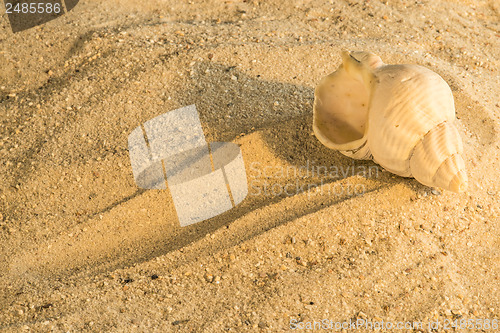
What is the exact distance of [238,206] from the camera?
313 cm

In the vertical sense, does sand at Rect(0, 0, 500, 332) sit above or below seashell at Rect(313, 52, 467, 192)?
below

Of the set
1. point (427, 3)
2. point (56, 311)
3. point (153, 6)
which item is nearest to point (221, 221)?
point (56, 311)

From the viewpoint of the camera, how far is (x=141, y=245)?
2957 mm

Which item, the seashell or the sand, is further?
the seashell

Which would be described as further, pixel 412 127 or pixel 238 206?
pixel 238 206

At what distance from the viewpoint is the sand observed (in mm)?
2588

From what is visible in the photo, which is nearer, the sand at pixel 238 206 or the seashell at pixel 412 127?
the sand at pixel 238 206

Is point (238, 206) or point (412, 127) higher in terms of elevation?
point (412, 127)

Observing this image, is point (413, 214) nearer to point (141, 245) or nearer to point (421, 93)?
point (421, 93)

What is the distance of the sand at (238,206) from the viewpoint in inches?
102

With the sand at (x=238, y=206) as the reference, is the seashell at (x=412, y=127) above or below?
above

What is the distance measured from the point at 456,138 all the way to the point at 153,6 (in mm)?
3174

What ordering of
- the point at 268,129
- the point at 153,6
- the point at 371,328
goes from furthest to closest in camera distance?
1. the point at 153,6
2. the point at 268,129
3. the point at 371,328

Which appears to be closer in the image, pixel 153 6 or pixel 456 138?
pixel 456 138
